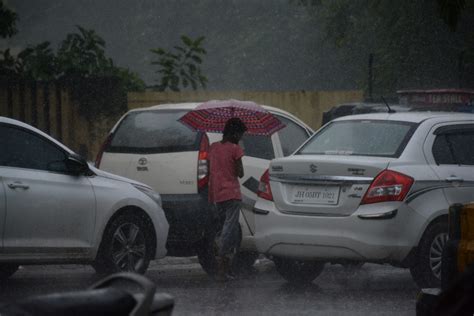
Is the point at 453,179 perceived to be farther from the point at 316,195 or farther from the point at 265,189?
the point at 265,189

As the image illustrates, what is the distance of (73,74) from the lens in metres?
22.1

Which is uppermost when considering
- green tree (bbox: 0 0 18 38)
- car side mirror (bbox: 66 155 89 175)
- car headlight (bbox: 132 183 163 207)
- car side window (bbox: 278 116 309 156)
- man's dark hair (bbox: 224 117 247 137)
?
green tree (bbox: 0 0 18 38)

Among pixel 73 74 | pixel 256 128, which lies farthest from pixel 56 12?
pixel 256 128

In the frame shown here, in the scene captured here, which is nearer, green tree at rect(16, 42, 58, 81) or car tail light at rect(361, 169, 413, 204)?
car tail light at rect(361, 169, 413, 204)

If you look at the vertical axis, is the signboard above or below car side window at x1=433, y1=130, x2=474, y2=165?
above

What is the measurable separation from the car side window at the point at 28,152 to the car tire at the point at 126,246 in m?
0.77

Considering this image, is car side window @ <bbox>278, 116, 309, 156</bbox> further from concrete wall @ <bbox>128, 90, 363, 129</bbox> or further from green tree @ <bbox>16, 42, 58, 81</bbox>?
green tree @ <bbox>16, 42, 58, 81</bbox>

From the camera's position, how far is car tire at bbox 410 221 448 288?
36.6 ft

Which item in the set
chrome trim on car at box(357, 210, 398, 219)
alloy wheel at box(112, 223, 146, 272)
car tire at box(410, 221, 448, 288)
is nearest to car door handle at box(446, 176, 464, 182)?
car tire at box(410, 221, 448, 288)

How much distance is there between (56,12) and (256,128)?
59.9 meters

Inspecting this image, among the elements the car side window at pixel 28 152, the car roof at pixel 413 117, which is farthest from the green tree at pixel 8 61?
the car roof at pixel 413 117

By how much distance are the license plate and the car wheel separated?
988 mm

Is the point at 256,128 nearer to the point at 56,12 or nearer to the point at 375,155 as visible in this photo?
the point at 375,155

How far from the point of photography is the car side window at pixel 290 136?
13.8 meters
